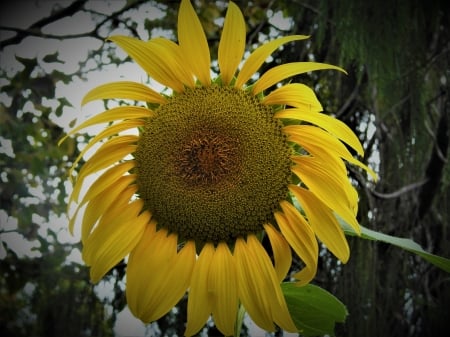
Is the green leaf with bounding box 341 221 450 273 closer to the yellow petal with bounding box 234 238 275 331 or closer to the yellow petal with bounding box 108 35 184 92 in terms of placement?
the yellow petal with bounding box 234 238 275 331

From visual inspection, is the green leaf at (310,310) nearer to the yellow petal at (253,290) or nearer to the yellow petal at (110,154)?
the yellow petal at (253,290)

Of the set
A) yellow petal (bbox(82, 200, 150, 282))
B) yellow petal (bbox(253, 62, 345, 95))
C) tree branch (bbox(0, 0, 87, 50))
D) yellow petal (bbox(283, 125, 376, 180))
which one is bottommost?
yellow petal (bbox(82, 200, 150, 282))

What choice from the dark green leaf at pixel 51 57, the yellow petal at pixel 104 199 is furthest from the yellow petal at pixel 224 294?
the dark green leaf at pixel 51 57

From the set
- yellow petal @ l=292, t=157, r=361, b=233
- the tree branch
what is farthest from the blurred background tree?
yellow petal @ l=292, t=157, r=361, b=233

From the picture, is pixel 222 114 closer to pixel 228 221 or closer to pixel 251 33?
pixel 228 221

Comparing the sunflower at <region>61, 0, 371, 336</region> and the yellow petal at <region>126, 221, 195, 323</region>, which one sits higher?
the sunflower at <region>61, 0, 371, 336</region>
